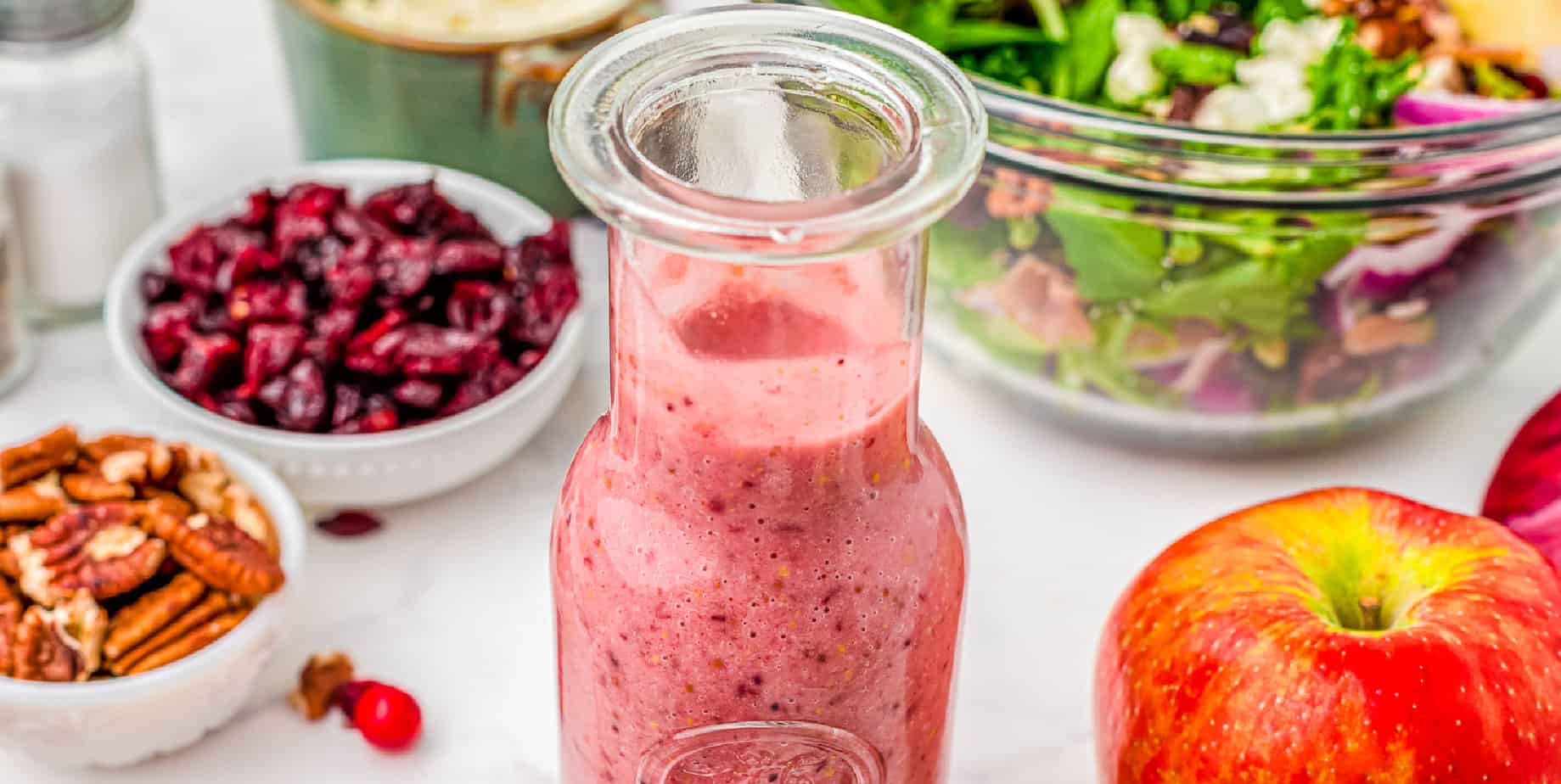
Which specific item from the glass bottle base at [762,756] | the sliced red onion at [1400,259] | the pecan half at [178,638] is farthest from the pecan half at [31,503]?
the sliced red onion at [1400,259]

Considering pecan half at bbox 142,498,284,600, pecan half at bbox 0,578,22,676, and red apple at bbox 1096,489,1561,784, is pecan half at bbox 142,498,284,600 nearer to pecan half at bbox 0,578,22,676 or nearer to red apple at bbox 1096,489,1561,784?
pecan half at bbox 0,578,22,676

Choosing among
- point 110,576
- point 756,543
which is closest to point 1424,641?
point 756,543

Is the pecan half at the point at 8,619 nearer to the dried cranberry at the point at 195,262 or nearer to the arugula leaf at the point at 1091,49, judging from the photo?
the dried cranberry at the point at 195,262

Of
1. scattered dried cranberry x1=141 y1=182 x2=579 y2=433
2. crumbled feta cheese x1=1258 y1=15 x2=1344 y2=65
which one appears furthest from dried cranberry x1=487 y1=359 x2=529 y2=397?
crumbled feta cheese x1=1258 y1=15 x2=1344 y2=65

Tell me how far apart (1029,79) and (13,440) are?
0.74 metres

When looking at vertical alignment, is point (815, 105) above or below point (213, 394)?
above

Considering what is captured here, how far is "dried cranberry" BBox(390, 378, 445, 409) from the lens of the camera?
1.10 m

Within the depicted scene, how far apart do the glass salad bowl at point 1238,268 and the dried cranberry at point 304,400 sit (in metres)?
0.41

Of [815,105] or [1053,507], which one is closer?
[815,105]

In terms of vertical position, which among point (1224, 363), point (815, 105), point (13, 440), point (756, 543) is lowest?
point (13, 440)

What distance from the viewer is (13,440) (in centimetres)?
118

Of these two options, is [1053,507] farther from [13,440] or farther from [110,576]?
[13,440]

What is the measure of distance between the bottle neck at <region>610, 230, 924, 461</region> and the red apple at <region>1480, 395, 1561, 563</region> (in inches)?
20.5

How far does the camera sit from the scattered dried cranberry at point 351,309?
3.63 ft
